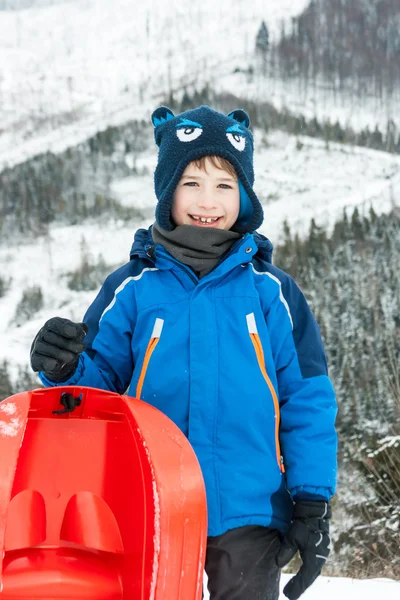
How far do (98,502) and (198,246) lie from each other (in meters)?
0.60

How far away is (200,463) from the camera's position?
142 cm

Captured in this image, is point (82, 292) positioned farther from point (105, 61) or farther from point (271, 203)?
point (105, 61)

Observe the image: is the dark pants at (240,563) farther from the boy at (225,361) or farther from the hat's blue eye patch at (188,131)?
the hat's blue eye patch at (188,131)

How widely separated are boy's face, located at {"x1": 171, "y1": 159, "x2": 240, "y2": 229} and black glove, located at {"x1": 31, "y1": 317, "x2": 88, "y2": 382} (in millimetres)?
424

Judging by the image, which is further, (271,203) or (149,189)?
(149,189)

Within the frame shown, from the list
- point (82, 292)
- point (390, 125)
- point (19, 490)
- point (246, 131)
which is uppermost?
point (246, 131)

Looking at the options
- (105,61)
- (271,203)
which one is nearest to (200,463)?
(271,203)

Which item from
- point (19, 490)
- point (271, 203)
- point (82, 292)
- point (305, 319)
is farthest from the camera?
point (271, 203)

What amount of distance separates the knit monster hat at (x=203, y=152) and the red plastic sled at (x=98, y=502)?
510 mm

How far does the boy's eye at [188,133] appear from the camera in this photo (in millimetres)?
1627

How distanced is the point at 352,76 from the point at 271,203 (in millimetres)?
23101

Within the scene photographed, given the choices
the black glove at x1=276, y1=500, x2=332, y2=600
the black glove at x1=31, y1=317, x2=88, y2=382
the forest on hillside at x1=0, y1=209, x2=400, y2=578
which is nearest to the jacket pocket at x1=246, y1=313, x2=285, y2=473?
the black glove at x1=276, y1=500, x2=332, y2=600

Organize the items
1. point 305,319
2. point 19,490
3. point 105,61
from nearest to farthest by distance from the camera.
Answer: point 19,490
point 305,319
point 105,61

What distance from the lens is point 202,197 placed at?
62.7 inches
